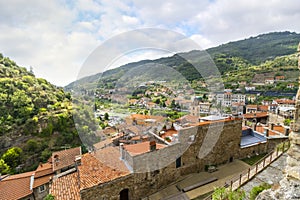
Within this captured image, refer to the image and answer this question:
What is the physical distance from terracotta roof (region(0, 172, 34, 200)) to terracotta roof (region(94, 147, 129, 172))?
594 centimetres

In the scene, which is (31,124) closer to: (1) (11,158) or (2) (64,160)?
(1) (11,158)

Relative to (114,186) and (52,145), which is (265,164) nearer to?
(114,186)

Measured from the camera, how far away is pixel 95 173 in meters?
5.73

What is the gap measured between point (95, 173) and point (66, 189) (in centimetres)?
140

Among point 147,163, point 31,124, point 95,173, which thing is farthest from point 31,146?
point 147,163

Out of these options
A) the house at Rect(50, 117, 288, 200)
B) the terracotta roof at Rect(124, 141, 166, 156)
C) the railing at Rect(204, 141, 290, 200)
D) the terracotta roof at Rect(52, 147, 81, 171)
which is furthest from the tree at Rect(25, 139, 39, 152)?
the railing at Rect(204, 141, 290, 200)

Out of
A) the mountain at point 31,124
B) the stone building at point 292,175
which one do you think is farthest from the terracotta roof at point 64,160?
the stone building at point 292,175

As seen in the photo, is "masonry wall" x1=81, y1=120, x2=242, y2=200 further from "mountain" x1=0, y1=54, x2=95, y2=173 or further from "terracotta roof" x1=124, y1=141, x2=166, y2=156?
"mountain" x1=0, y1=54, x2=95, y2=173

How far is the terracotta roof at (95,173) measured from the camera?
5209 mm

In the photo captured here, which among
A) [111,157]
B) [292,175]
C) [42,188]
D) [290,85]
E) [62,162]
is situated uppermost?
[290,85]

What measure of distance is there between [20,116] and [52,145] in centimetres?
686

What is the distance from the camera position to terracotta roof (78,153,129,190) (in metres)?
5.21

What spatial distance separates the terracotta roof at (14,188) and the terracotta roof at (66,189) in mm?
4741

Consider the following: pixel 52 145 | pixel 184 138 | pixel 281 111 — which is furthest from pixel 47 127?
pixel 281 111
